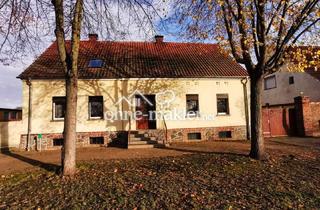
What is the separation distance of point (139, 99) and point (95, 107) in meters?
2.68

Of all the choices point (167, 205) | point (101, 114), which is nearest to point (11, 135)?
point (101, 114)

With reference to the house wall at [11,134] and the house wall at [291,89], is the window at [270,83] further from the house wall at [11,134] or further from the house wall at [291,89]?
the house wall at [11,134]

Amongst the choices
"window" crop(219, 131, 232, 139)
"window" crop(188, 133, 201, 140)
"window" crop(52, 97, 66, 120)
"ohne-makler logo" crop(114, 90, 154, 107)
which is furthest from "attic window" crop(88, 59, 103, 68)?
"window" crop(219, 131, 232, 139)

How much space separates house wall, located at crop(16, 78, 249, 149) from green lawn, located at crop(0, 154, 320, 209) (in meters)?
6.04

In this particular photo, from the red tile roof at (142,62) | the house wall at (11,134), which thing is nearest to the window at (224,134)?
the red tile roof at (142,62)

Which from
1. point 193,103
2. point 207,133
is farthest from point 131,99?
point 207,133

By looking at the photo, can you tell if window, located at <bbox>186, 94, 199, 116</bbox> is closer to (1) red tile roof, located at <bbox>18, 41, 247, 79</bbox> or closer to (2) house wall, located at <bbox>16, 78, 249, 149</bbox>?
(2) house wall, located at <bbox>16, 78, 249, 149</bbox>

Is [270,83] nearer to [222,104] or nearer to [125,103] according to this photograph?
[222,104]

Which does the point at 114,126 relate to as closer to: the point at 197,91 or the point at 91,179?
the point at 197,91

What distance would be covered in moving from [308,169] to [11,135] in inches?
Answer: 577

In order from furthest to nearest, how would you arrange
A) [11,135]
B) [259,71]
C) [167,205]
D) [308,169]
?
[11,135] → [259,71] → [308,169] → [167,205]

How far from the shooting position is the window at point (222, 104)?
15688 mm

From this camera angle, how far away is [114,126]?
1453 centimetres

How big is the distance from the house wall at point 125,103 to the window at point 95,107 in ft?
1.02
